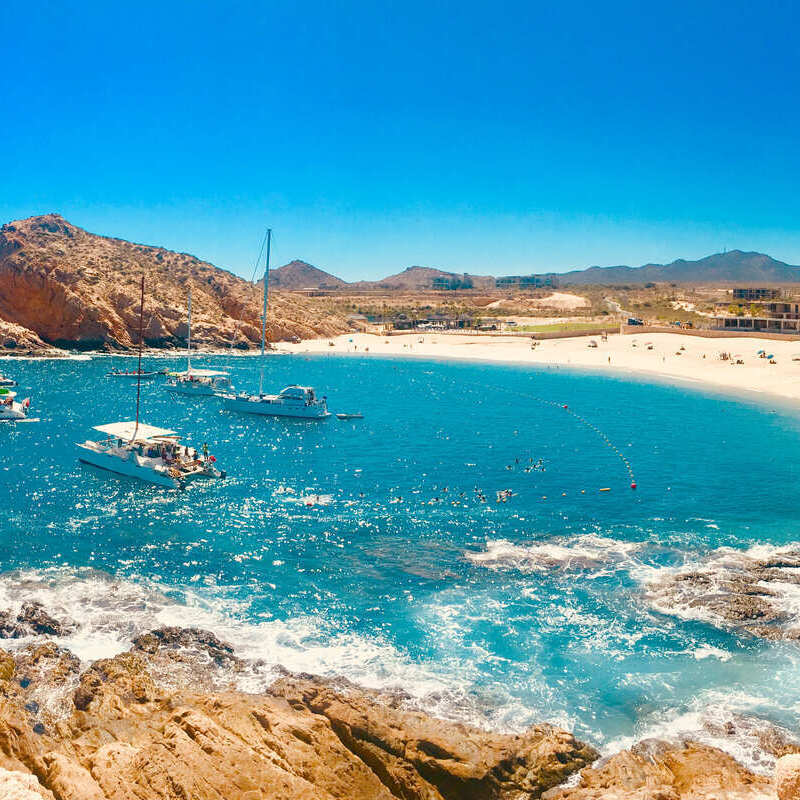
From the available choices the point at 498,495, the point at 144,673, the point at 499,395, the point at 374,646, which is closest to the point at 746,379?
the point at 499,395

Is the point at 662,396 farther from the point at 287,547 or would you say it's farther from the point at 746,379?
the point at 287,547

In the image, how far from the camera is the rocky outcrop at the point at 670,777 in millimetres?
18219

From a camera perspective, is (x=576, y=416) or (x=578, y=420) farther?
(x=576, y=416)

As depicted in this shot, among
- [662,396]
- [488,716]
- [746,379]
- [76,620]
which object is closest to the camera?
[488,716]

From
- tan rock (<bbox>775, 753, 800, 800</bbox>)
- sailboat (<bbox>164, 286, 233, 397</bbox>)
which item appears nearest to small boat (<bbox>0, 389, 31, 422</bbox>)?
sailboat (<bbox>164, 286, 233, 397</bbox>)

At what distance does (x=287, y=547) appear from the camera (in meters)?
38.0

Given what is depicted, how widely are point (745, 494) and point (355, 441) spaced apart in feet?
102

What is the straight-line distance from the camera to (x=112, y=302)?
14188 cm

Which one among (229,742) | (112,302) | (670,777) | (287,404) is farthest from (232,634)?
(112,302)

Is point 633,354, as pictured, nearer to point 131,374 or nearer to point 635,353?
point 635,353

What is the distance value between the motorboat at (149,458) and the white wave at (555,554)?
21797mm

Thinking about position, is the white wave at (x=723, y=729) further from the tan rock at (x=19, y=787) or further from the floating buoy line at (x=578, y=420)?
the floating buoy line at (x=578, y=420)

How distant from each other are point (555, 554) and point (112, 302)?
12487 cm

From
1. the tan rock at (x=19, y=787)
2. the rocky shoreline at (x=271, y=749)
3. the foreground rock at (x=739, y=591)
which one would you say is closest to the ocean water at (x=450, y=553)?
the foreground rock at (x=739, y=591)
